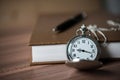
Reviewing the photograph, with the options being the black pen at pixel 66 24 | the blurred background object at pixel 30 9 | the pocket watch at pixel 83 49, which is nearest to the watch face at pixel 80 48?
the pocket watch at pixel 83 49

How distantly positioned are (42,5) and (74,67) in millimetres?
640

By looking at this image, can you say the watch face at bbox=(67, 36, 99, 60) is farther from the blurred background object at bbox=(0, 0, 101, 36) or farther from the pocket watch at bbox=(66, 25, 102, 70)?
the blurred background object at bbox=(0, 0, 101, 36)

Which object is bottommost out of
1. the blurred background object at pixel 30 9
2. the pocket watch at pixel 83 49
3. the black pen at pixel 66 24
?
the pocket watch at pixel 83 49

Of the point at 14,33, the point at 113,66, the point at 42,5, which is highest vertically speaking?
the point at 42,5

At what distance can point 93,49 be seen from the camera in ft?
2.39

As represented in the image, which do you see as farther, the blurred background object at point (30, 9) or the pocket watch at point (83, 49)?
the blurred background object at point (30, 9)

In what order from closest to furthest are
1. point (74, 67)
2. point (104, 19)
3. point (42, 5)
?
point (74, 67) → point (104, 19) → point (42, 5)

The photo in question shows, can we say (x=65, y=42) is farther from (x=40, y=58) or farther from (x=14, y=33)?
(x=14, y=33)

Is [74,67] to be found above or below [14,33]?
below

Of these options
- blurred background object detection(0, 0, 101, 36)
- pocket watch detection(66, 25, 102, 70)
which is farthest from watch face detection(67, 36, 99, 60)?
blurred background object detection(0, 0, 101, 36)

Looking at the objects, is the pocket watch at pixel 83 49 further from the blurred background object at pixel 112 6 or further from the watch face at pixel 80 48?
the blurred background object at pixel 112 6

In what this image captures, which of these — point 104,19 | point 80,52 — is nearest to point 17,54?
point 80,52

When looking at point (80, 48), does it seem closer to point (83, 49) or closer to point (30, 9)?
point (83, 49)

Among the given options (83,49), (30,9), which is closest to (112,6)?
(30,9)
